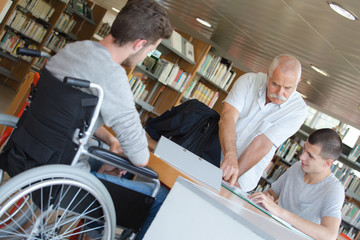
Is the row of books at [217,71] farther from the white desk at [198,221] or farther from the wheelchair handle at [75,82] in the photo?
the white desk at [198,221]

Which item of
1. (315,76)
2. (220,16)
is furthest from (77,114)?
(315,76)

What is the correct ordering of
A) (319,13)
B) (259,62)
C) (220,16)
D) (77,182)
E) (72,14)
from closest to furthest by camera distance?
(77,182), (319,13), (220,16), (259,62), (72,14)

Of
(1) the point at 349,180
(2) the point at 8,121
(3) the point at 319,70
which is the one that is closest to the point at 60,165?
(2) the point at 8,121

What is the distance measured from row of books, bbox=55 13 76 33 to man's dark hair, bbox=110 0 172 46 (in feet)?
23.3

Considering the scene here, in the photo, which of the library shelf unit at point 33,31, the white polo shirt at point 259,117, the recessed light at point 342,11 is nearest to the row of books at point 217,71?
the library shelf unit at point 33,31

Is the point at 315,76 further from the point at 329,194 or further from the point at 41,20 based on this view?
the point at 41,20

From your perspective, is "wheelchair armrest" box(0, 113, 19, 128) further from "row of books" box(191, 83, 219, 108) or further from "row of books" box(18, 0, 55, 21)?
"row of books" box(18, 0, 55, 21)

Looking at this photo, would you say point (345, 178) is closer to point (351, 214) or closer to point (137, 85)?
point (351, 214)

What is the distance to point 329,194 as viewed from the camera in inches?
92.2

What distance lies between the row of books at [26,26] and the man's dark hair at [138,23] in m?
6.57

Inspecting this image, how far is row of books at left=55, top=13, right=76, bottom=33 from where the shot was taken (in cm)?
802

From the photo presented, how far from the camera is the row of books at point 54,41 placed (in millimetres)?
7963

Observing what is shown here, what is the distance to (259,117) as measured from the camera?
2387 mm

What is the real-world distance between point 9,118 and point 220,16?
379 centimetres
